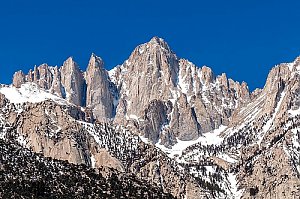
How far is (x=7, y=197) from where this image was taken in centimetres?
18462

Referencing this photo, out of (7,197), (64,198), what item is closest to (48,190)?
(64,198)

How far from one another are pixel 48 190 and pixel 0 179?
41.7 ft

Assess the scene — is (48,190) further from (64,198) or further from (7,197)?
(7,197)

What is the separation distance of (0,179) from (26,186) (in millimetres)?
6736

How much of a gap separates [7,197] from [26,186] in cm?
1006

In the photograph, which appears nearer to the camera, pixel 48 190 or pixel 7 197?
pixel 7 197

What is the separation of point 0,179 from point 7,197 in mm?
11189

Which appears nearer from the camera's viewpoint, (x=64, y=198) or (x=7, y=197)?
(x=7, y=197)

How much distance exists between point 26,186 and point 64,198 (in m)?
10.9

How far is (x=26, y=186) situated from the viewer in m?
194

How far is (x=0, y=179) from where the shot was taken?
195 meters

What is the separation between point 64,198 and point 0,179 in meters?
16.8
